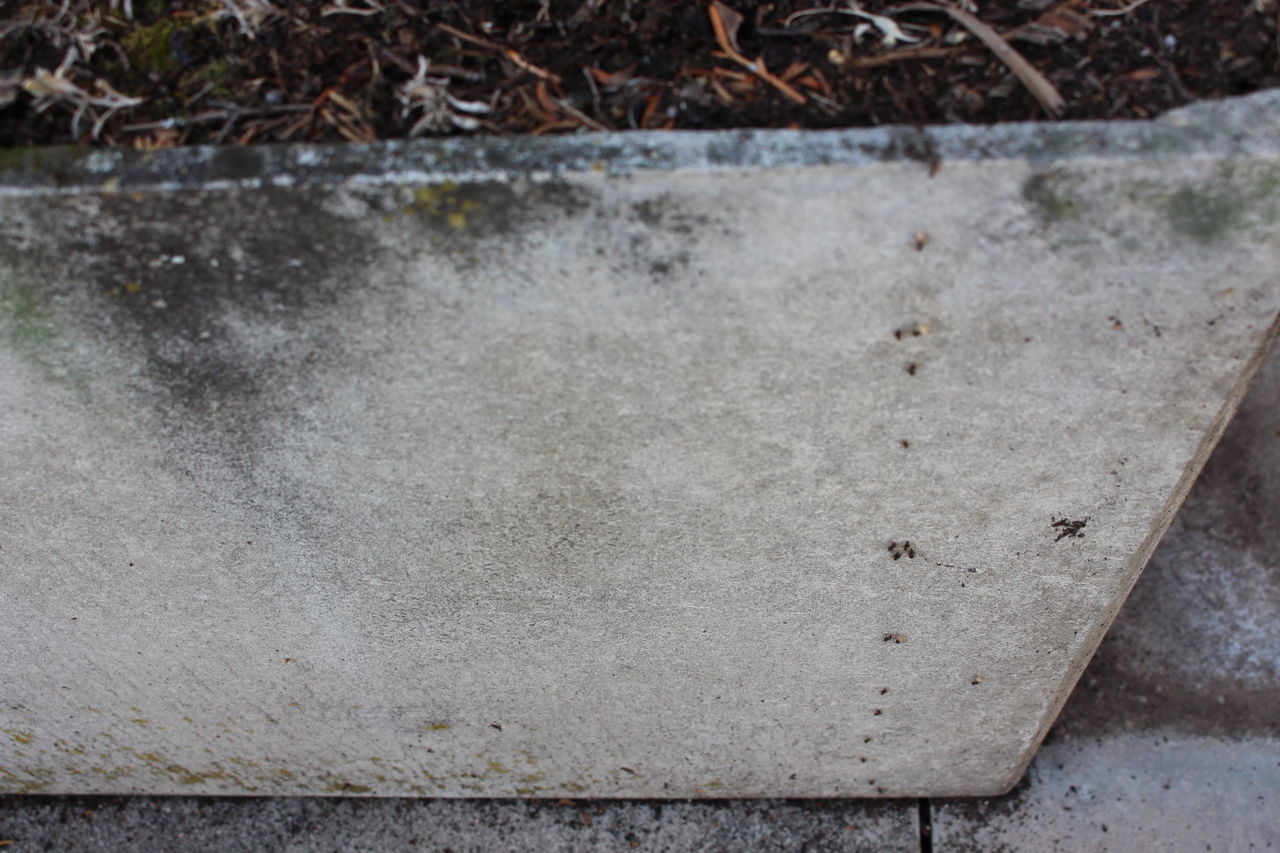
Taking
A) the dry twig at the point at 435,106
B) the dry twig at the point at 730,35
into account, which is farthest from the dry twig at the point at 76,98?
the dry twig at the point at 730,35

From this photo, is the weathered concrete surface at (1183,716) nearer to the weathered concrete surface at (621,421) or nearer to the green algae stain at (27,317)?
the weathered concrete surface at (621,421)

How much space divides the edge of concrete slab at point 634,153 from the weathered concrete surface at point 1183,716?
166 centimetres

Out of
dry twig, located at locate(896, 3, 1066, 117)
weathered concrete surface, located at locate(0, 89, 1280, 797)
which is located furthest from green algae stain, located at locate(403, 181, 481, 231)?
dry twig, located at locate(896, 3, 1066, 117)

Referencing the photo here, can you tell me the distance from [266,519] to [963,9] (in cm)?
135

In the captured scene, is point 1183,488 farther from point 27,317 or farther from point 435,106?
point 27,317

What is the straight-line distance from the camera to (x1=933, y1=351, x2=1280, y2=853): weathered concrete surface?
2.10 m

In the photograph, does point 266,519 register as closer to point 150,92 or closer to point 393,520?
point 393,520

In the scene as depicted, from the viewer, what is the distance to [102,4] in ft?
4.27

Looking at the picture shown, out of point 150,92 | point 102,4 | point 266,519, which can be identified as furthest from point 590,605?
point 102,4

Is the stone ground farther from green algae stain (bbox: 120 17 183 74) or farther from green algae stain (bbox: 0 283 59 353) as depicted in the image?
green algae stain (bbox: 120 17 183 74)

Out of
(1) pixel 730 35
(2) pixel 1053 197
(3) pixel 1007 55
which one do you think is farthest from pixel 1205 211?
(1) pixel 730 35

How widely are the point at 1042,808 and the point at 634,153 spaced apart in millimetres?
1927

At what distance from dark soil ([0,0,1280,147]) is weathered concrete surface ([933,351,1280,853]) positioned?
164 cm

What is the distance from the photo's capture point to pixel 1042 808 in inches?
83.9
